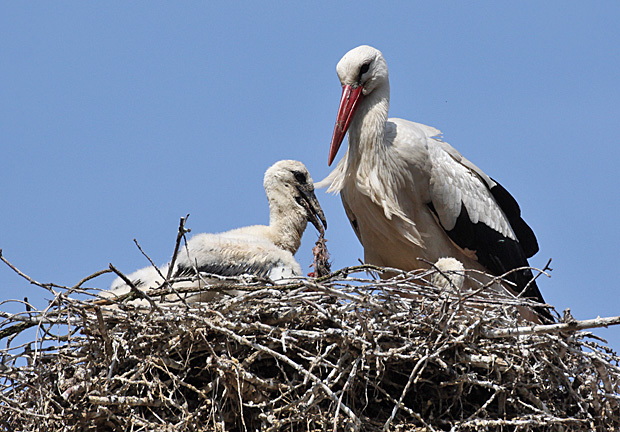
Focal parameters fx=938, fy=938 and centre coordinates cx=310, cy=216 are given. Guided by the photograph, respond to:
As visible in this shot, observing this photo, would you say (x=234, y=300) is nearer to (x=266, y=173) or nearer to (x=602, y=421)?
(x=602, y=421)

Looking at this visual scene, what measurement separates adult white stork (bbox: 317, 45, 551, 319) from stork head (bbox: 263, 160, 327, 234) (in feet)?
0.51

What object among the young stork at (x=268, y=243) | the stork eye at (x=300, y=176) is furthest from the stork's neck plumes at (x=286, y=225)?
the stork eye at (x=300, y=176)

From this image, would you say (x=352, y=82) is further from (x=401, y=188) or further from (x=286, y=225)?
(x=286, y=225)

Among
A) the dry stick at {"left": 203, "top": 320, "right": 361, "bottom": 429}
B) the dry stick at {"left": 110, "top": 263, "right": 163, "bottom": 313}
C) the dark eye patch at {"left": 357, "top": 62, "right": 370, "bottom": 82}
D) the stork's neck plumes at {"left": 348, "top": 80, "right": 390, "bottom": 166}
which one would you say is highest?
the dark eye patch at {"left": 357, "top": 62, "right": 370, "bottom": 82}

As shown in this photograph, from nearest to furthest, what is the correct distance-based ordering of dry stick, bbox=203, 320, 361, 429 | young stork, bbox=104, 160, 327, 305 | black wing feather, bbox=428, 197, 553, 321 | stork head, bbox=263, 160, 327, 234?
dry stick, bbox=203, 320, 361, 429 → young stork, bbox=104, 160, 327, 305 → black wing feather, bbox=428, 197, 553, 321 → stork head, bbox=263, 160, 327, 234

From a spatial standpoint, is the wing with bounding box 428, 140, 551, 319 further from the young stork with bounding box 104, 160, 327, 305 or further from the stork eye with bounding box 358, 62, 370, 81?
the young stork with bounding box 104, 160, 327, 305

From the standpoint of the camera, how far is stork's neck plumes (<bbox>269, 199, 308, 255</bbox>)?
15.8 ft

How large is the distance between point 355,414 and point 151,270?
5.20ft

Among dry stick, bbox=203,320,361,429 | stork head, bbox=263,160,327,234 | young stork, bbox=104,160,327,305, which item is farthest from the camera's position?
stork head, bbox=263,160,327,234

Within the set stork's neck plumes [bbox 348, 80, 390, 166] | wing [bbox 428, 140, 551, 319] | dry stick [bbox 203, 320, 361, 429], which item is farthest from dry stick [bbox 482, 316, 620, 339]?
stork's neck plumes [bbox 348, 80, 390, 166]

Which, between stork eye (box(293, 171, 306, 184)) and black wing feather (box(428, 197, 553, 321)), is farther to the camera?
stork eye (box(293, 171, 306, 184))

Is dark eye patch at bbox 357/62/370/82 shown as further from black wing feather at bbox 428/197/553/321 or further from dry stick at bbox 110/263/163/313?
dry stick at bbox 110/263/163/313

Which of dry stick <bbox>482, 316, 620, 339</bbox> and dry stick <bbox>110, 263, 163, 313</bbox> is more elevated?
dry stick <bbox>110, 263, 163, 313</bbox>

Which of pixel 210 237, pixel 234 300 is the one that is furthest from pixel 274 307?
pixel 210 237
